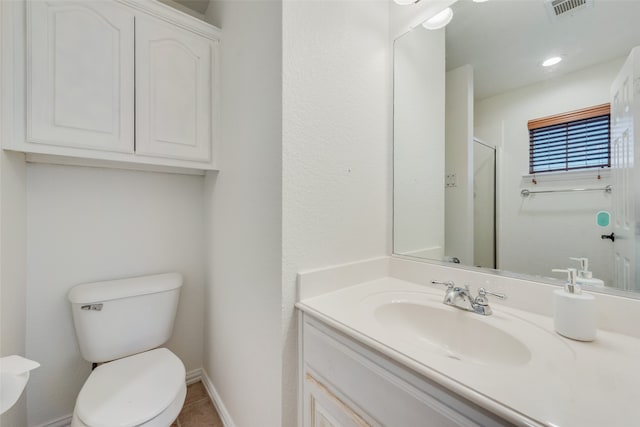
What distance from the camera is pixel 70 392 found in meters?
1.29

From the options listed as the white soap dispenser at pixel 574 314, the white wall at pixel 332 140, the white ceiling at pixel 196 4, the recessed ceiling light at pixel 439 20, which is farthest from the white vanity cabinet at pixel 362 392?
the white ceiling at pixel 196 4

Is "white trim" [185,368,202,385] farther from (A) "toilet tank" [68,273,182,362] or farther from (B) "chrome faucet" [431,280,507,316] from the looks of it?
(B) "chrome faucet" [431,280,507,316]

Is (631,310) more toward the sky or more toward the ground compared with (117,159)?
more toward the ground

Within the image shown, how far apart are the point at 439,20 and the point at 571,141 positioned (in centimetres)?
73

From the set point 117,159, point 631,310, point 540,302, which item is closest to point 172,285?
point 117,159

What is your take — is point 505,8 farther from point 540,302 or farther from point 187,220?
point 187,220

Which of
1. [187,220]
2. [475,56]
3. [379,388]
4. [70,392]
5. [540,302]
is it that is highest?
[475,56]

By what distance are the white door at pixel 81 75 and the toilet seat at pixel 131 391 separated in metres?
0.98

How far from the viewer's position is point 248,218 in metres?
1.08

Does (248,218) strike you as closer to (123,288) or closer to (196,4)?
(123,288)

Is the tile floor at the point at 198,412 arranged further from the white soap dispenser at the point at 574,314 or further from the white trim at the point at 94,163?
the white soap dispenser at the point at 574,314

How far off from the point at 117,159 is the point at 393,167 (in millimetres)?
1281

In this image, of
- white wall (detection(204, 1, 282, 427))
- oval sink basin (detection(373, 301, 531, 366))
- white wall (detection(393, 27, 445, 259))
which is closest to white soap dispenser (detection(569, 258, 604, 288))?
oval sink basin (detection(373, 301, 531, 366))

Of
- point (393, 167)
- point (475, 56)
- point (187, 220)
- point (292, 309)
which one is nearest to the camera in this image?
point (292, 309)
